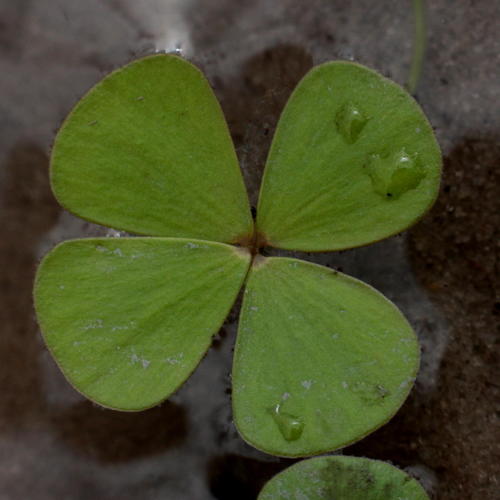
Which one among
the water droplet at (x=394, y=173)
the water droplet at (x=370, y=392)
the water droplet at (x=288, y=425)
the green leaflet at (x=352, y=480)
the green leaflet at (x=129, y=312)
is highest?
the water droplet at (x=394, y=173)

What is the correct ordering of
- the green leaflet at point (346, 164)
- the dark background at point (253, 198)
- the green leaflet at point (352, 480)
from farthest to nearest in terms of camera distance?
the dark background at point (253, 198)
the green leaflet at point (352, 480)
the green leaflet at point (346, 164)

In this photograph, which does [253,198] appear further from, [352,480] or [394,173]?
[352,480]

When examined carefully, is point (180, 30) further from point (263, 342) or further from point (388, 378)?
point (388, 378)

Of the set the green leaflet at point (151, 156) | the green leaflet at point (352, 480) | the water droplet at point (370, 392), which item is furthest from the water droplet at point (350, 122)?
the green leaflet at point (352, 480)

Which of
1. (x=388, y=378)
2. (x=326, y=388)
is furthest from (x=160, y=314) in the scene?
(x=388, y=378)

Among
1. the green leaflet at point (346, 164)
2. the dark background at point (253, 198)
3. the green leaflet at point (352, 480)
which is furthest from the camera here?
the dark background at point (253, 198)

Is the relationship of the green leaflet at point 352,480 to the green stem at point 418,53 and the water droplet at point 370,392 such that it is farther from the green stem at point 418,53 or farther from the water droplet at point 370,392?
the green stem at point 418,53

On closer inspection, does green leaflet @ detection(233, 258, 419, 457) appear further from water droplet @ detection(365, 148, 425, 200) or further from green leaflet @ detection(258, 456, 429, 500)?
water droplet @ detection(365, 148, 425, 200)

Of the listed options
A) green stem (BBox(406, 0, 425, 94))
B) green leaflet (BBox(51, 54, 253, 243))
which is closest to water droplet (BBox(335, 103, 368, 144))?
green leaflet (BBox(51, 54, 253, 243))
